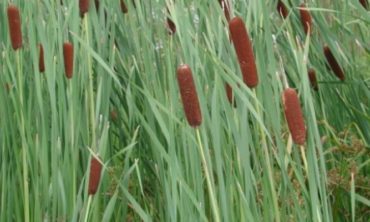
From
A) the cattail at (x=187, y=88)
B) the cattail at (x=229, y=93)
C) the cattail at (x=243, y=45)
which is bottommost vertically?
the cattail at (x=229, y=93)

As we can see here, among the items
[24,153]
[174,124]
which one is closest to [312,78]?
[174,124]

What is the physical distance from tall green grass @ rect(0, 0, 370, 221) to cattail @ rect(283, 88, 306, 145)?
0.32ft

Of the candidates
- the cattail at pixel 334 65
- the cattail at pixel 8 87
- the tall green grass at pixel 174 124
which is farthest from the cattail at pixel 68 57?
the cattail at pixel 334 65

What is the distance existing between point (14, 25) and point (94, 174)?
393mm

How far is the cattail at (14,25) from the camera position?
162 cm

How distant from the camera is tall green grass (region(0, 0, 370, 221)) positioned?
1.40 metres

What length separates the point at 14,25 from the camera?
Result: 64.0 inches

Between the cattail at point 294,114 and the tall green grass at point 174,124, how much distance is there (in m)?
0.10

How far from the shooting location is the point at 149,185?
2.01 meters

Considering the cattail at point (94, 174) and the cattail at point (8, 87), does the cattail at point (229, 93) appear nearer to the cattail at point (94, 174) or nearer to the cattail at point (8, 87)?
the cattail at point (94, 174)

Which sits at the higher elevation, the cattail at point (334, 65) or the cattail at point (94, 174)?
the cattail at point (334, 65)

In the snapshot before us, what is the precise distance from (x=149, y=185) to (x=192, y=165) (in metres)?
0.61

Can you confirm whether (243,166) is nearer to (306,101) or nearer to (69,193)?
(306,101)

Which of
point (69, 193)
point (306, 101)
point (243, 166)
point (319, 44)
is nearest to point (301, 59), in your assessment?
point (306, 101)
